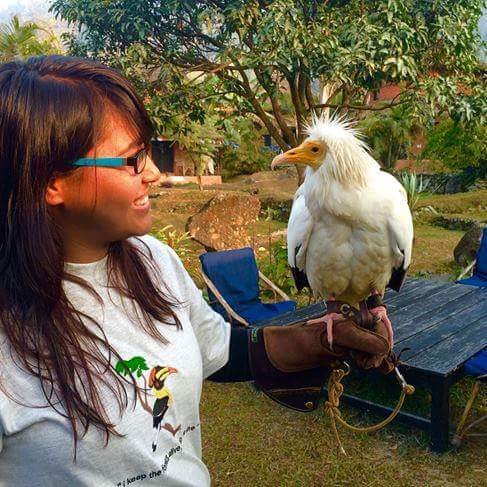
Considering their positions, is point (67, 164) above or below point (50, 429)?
above

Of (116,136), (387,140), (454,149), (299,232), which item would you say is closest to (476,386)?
(299,232)

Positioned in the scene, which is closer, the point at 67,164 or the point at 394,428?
the point at 67,164

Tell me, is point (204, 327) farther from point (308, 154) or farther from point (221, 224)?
point (221, 224)

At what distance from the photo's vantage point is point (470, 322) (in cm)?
460

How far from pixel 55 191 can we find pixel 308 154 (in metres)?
1.80

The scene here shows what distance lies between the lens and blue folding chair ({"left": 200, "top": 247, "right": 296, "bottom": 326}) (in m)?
5.46

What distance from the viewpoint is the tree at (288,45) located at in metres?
5.61

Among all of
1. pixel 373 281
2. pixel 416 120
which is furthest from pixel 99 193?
pixel 416 120

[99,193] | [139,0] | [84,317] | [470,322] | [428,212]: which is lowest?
[428,212]

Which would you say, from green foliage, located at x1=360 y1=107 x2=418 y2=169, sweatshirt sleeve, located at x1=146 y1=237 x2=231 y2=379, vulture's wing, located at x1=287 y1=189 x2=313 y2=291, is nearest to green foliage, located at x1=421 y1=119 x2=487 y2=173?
green foliage, located at x1=360 y1=107 x2=418 y2=169

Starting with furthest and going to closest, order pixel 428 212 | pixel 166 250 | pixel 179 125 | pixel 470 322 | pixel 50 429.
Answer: pixel 428 212, pixel 179 125, pixel 470 322, pixel 166 250, pixel 50 429

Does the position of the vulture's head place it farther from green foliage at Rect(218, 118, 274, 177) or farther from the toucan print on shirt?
green foliage at Rect(218, 118, 274, 177)

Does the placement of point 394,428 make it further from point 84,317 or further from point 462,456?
point 84,317

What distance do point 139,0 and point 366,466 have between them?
5597 mm
